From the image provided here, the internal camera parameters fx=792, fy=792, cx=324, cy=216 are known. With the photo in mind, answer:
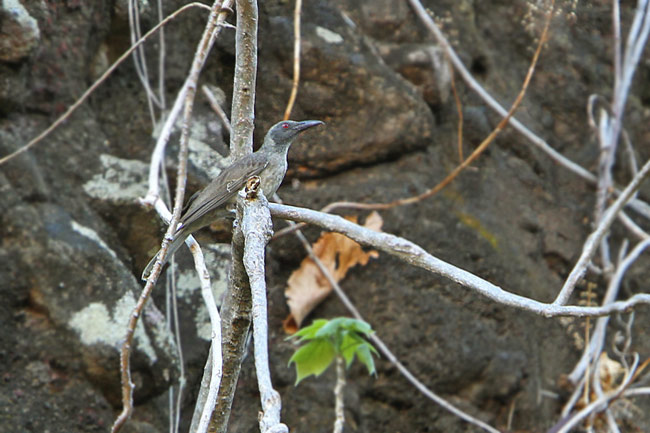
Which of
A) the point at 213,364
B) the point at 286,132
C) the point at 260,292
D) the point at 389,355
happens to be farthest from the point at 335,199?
the point at 260,292

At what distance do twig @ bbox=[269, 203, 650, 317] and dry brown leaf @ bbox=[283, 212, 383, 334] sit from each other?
73.5 inches

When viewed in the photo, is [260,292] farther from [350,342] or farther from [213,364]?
[350,342]

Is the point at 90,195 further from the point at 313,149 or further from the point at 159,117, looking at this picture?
the point at 313,149

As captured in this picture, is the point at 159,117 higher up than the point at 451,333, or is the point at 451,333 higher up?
the point at 159,117

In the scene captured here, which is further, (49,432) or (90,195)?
(90,195)

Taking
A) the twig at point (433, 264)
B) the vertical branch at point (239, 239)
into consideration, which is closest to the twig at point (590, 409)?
the twig at point (433, 264)

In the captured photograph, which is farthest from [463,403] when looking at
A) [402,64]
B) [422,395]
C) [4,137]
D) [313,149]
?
[4,137]

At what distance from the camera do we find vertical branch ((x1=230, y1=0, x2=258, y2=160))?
231 centimetres

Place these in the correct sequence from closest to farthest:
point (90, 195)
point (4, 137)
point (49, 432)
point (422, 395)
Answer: point (49, 432)
point (4, 137)
point (90, 195)
point (422, 395)

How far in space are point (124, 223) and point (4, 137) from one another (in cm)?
68

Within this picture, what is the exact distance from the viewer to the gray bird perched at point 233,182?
286 cm

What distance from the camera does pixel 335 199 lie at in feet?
14.1

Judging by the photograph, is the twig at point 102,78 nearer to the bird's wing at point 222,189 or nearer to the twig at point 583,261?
the bird's wing at point 222,189

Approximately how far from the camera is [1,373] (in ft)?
10.8
